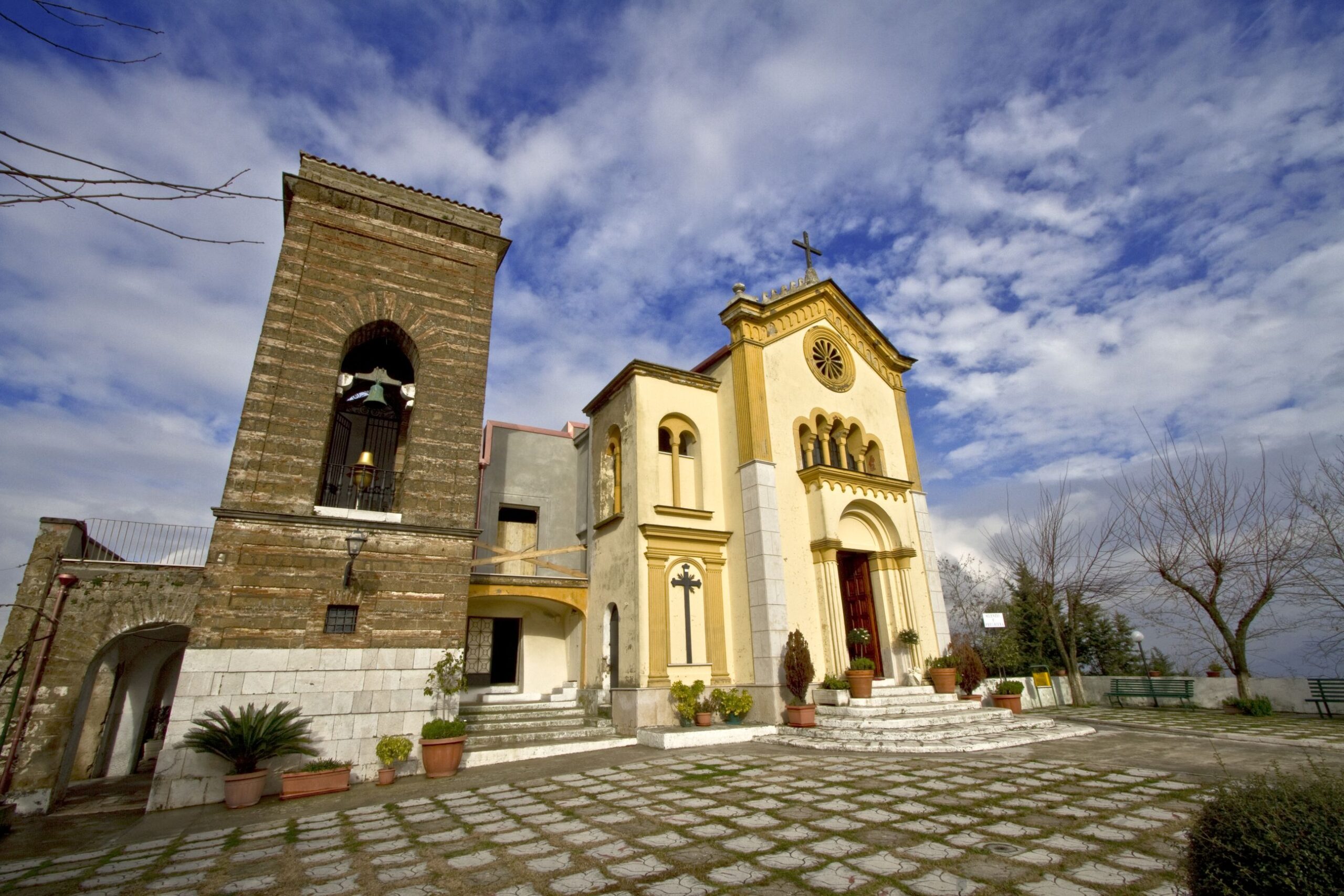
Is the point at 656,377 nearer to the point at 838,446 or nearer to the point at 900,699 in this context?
the point at 838,446

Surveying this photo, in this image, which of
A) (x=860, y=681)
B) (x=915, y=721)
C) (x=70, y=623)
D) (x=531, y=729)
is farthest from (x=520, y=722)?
(x=915, y=721)

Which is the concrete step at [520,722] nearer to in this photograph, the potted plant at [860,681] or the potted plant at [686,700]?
the potted plant at [686,700]

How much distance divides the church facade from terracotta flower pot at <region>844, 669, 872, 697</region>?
95 cm

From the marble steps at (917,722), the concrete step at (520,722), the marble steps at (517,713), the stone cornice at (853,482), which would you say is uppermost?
the stone cornice at (853,482)

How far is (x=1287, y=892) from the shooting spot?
2.80 meters

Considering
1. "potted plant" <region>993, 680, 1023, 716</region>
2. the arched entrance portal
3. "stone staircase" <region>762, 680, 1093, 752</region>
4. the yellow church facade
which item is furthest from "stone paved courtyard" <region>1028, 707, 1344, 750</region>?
the arched entrance portal

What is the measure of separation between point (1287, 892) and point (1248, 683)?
696 inches

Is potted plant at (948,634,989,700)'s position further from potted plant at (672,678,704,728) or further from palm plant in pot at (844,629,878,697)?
potted plant at (672,678,704,728)

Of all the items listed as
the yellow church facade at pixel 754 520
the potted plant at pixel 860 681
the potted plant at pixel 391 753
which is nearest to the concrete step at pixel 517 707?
the yellow church facade at pixel 754 520

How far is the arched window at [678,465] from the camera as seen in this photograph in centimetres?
1461

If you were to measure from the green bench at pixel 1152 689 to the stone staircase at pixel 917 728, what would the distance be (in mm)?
6904

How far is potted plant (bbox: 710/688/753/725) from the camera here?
12.5 meters

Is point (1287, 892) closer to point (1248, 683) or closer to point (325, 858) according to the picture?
point (325, 858)

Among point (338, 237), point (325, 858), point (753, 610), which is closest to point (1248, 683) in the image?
point (753, 610)
